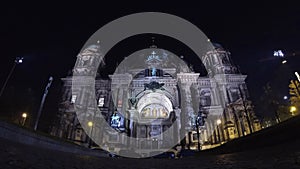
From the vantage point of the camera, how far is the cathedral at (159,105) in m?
29.8

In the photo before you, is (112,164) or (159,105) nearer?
(112,164)

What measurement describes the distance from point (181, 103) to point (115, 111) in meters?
13.1

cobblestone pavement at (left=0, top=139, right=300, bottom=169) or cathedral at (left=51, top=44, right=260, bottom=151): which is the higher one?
cathedral at (left=51, top=44, right=260, bottom=151)

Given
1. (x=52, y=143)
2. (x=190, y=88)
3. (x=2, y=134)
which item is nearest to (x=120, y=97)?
(x=190, y=88)

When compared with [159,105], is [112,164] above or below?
below

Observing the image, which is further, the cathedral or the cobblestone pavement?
the cathedral

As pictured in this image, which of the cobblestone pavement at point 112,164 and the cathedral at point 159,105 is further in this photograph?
the cathedral at point 159,105

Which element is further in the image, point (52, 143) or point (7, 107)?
point (7, 107)

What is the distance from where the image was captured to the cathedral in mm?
29750

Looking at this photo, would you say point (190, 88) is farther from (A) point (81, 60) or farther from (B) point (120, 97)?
(A) point (81, 60)

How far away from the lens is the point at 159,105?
38.7 metres

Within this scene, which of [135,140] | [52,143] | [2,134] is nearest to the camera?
[2,134]

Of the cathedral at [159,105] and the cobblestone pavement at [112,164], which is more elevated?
the cathedral at [159,105]

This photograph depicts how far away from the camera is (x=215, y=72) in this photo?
37.5m
